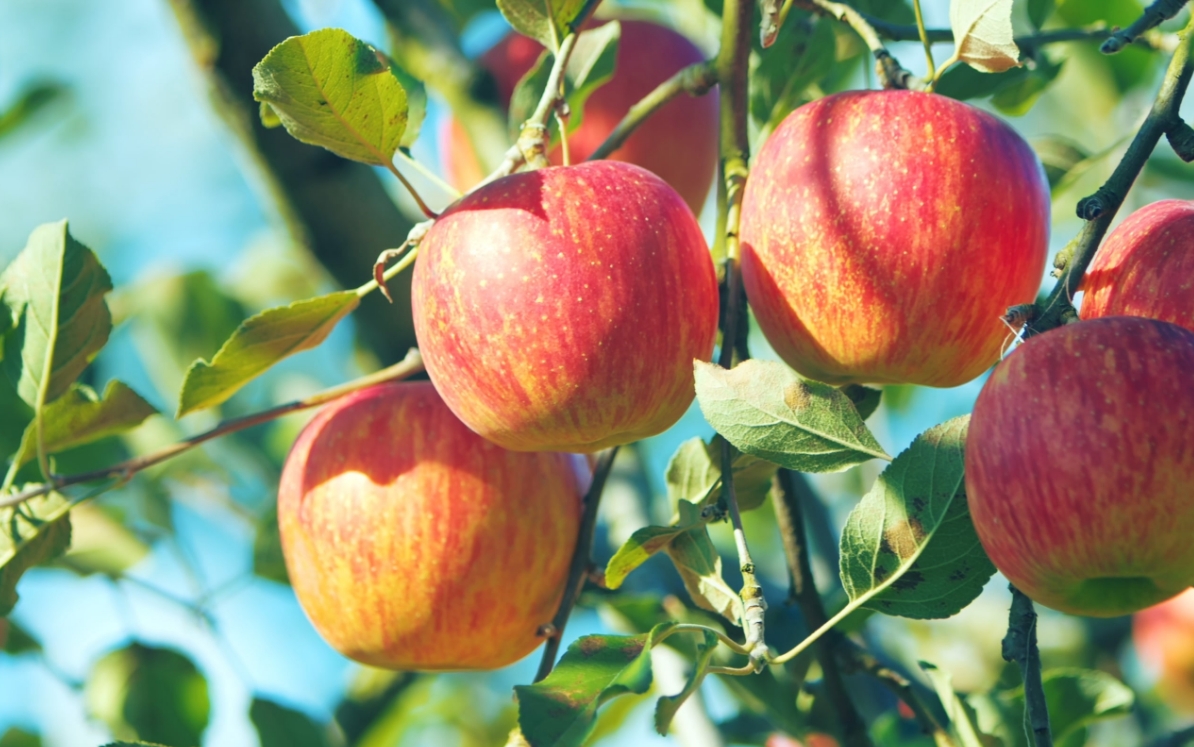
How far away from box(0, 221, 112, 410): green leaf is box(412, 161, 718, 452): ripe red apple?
1.03 ft

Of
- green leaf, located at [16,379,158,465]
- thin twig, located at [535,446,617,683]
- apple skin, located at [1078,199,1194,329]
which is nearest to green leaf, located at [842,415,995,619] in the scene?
apple skin, located at [1078,199,1194,329]

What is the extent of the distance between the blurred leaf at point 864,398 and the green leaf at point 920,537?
0.41 feet

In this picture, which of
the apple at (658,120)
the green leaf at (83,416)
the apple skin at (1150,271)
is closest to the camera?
the apple skin at (1150,271)

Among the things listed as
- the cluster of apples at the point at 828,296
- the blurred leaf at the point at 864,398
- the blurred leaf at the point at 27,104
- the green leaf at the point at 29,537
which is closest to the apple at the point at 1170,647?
the blurred leaf at the point at 864,398

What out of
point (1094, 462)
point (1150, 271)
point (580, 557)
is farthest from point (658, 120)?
point (1094, 462)

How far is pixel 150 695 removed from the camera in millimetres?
1140

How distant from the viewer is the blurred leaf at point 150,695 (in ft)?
3.68

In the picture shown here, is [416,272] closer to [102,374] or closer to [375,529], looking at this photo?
[375,529]

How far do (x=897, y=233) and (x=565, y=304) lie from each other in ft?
0.63

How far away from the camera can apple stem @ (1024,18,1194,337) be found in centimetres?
54

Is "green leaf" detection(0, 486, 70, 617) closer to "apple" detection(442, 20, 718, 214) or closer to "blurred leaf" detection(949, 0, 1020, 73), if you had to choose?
"apple" detection(442, 20, 718, 214)

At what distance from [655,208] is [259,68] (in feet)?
0.79

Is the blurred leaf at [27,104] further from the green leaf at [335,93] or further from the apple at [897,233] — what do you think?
the apple at [897,233]

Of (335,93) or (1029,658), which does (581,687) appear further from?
(335,93)
